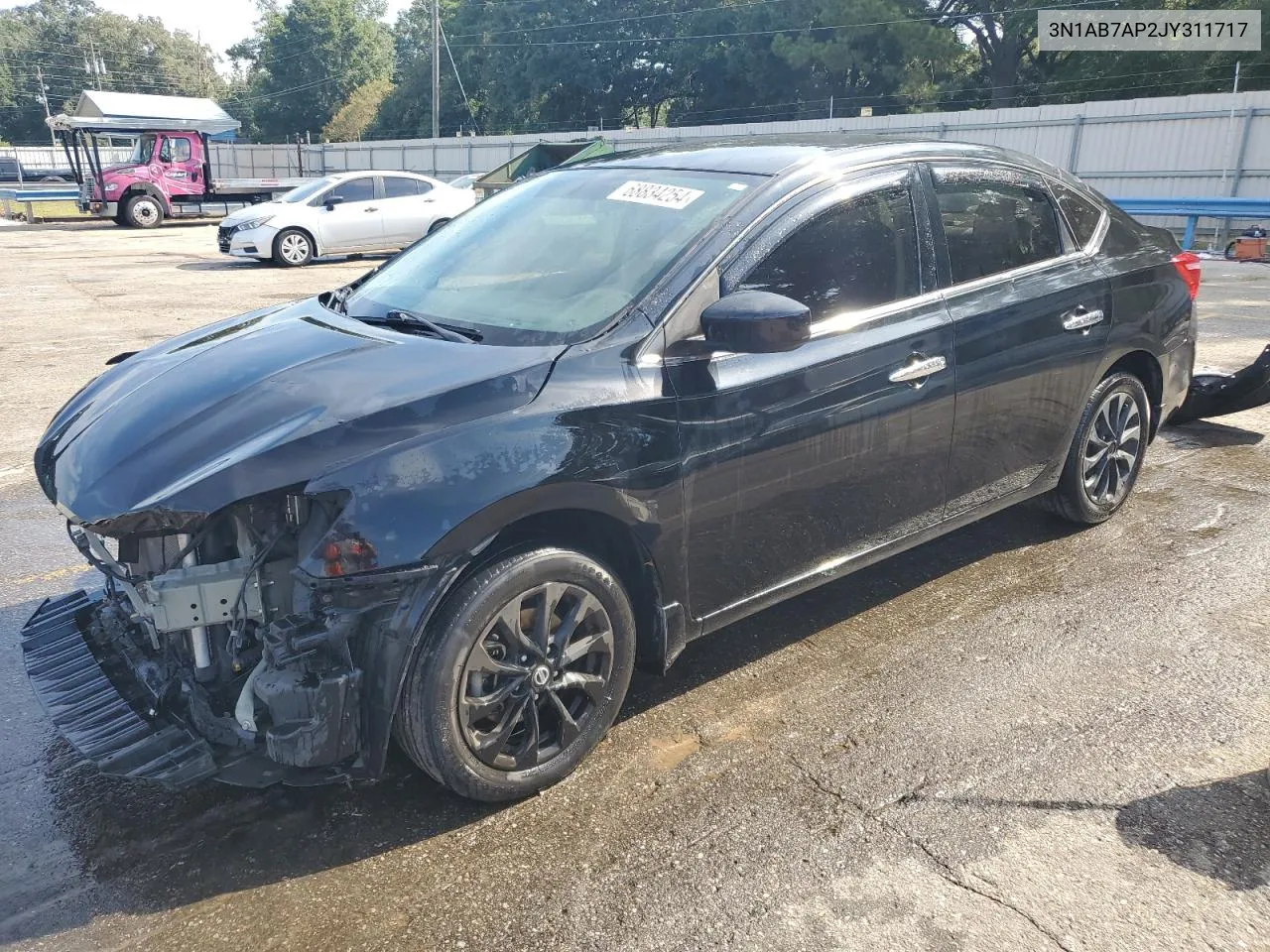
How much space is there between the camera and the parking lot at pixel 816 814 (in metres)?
2.37

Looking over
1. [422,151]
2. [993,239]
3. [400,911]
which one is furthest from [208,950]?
[422,151]

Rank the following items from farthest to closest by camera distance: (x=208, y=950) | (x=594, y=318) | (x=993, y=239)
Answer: (x=993, y=239) < (x=594, y=318) < (x=208, y=950)

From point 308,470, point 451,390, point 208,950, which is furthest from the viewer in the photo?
point 451,390

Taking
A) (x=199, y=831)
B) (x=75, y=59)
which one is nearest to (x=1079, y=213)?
(x=199, y=831)

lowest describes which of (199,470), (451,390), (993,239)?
(199,470)

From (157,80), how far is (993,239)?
10990 cm

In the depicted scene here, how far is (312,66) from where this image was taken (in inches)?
3034

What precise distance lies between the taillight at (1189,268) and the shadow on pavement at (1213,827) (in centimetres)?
275

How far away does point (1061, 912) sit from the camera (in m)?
2.39

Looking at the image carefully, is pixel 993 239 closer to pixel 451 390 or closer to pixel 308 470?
pixel 451 390

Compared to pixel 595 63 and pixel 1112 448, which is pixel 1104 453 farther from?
pixel 595 63

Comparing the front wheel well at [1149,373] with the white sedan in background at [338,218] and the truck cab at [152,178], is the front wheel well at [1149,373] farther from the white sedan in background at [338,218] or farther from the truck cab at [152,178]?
the truck cab at [152,178]

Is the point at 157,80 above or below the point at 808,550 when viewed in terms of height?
above

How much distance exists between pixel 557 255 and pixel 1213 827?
8.48ft
